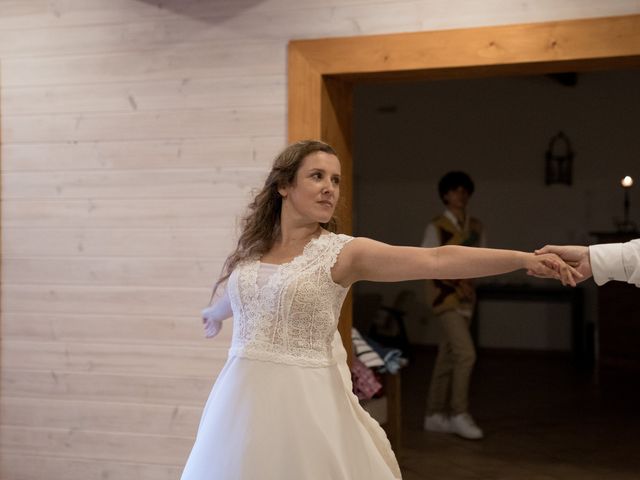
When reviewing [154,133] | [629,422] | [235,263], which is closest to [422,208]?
[629,422]

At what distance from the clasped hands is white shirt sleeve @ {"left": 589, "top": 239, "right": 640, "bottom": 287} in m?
0.03

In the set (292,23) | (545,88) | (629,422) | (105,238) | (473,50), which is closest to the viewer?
(473,50)

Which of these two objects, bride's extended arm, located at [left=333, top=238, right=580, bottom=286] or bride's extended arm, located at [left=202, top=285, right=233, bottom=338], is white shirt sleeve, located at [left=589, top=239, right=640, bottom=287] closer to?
bride's extended arm, located at [left=333, top=238, right=580, bottom=286]

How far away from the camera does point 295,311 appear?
247cm

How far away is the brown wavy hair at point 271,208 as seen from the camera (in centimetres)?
262

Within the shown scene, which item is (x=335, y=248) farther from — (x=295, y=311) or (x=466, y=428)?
(x=466, y=428)

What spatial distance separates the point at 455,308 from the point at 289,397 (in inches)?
121

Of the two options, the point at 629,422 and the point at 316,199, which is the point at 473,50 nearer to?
the point at 316,199

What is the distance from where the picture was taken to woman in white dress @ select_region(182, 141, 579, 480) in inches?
93.5

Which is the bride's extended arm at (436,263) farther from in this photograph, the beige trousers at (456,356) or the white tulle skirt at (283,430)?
the beige trousers at (456,356)

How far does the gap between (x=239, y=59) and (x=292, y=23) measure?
0.93 feet

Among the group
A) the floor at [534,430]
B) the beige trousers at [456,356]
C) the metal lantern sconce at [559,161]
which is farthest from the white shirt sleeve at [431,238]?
the metal lantern sconce at [559,161]

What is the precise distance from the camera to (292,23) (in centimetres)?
365

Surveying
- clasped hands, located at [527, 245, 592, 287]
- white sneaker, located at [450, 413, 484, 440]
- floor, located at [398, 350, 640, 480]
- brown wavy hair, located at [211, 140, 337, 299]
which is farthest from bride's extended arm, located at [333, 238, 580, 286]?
white sneaker, located at [450, 413, 484, 440]
